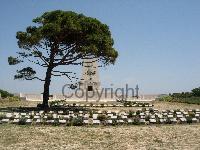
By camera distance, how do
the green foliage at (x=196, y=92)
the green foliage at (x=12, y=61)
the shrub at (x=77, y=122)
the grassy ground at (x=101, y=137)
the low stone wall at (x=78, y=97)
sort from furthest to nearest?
1. the green foliage at (x=196, y=92)
2. the low stone wall at (x=78, y=97)
3. the green foliage at (x=12, y=61)
4. the shrub at (x=77, y=122)
5. the grassy ground at (x=101, y=137)

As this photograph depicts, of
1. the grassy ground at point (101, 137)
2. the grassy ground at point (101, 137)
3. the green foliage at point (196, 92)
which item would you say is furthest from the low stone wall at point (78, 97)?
the grassy ground at point (101, 137)

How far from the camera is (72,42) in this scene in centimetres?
2983

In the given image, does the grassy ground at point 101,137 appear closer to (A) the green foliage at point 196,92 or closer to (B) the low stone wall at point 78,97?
(B) the low stone wall at point 78,97

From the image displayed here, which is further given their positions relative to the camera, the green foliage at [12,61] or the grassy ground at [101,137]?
the green foliage at [12,61]

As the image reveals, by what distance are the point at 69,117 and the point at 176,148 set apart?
837 cm

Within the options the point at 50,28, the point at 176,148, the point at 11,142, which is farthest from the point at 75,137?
the point at 50,28

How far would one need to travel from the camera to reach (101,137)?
621 inches

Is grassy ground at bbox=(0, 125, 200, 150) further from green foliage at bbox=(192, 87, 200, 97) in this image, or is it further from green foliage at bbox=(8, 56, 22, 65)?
green foliage at bbox=(192, 87, 200, 97)

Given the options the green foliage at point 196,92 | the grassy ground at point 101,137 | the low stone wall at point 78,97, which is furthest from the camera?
the green foliage at point 196,92

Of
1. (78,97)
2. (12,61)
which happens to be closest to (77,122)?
(12,61)

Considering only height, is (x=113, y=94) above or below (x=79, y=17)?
below

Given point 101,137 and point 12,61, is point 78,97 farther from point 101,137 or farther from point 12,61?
point 101,137

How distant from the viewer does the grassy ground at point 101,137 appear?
552 inches

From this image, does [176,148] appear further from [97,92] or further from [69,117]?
[97,92]
